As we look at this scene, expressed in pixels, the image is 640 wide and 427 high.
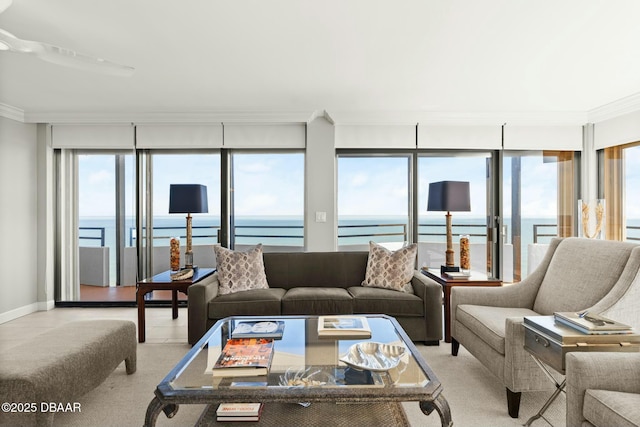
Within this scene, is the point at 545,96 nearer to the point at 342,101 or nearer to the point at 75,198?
the point at 342,101

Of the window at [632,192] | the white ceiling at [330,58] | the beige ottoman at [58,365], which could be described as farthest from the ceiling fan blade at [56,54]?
the window at [632,192]

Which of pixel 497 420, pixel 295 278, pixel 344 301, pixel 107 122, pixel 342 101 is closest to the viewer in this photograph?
pixel 497 420

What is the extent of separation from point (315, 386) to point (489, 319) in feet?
4.87

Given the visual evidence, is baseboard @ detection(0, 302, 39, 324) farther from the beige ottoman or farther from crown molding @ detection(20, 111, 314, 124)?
the beige ottoman

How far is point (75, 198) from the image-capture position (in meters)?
4.87

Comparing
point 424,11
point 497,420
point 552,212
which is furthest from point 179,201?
point 552,212

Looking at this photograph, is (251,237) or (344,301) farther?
(251,237)

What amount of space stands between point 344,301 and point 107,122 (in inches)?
147

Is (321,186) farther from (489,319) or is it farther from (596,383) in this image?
(596,383)

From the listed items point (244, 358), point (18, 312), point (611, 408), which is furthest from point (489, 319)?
point (18, 312)

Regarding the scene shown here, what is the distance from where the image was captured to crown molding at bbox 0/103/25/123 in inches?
167

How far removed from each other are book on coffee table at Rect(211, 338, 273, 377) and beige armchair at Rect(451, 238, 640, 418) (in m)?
1.39

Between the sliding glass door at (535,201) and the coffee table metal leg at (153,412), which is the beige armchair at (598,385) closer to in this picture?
the coffee table metal leg at (153,412)

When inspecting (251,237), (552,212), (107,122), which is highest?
(107,122)
